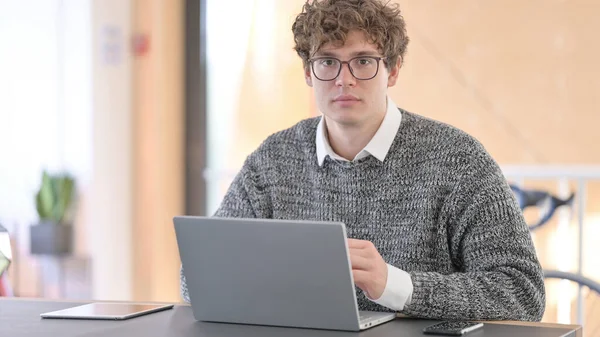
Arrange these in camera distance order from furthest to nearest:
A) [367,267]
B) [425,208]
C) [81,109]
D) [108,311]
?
[81,109], [425,208], [108,311], [367,267]

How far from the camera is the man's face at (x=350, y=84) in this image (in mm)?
1831

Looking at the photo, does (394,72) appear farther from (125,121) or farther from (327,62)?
(125,121)

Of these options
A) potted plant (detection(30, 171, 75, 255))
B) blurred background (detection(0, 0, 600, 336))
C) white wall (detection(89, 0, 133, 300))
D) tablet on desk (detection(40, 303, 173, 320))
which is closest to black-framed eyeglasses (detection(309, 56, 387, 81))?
tablet on desk (detection(40, 303, 173, 320))

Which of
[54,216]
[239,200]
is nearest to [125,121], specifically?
[54,216]

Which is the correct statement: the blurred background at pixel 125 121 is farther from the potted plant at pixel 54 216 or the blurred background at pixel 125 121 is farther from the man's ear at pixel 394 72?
the man's ear at pixel 394 72

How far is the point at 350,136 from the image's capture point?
75.6 inches

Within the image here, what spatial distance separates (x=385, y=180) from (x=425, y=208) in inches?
4.7

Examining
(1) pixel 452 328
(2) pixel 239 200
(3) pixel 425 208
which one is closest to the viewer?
(1) pixel 452 328

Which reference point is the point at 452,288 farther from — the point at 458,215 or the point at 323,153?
the point at 323,153

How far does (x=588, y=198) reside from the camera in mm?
3541

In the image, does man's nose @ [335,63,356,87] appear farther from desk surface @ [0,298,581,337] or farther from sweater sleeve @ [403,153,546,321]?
desk surface @ [0,298,581,337]

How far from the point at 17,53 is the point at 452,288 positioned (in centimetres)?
342

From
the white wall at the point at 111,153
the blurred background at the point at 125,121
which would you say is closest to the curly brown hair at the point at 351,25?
the blurred background at the point at 125,121

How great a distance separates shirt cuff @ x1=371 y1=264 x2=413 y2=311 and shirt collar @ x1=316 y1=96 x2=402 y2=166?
42 cm
